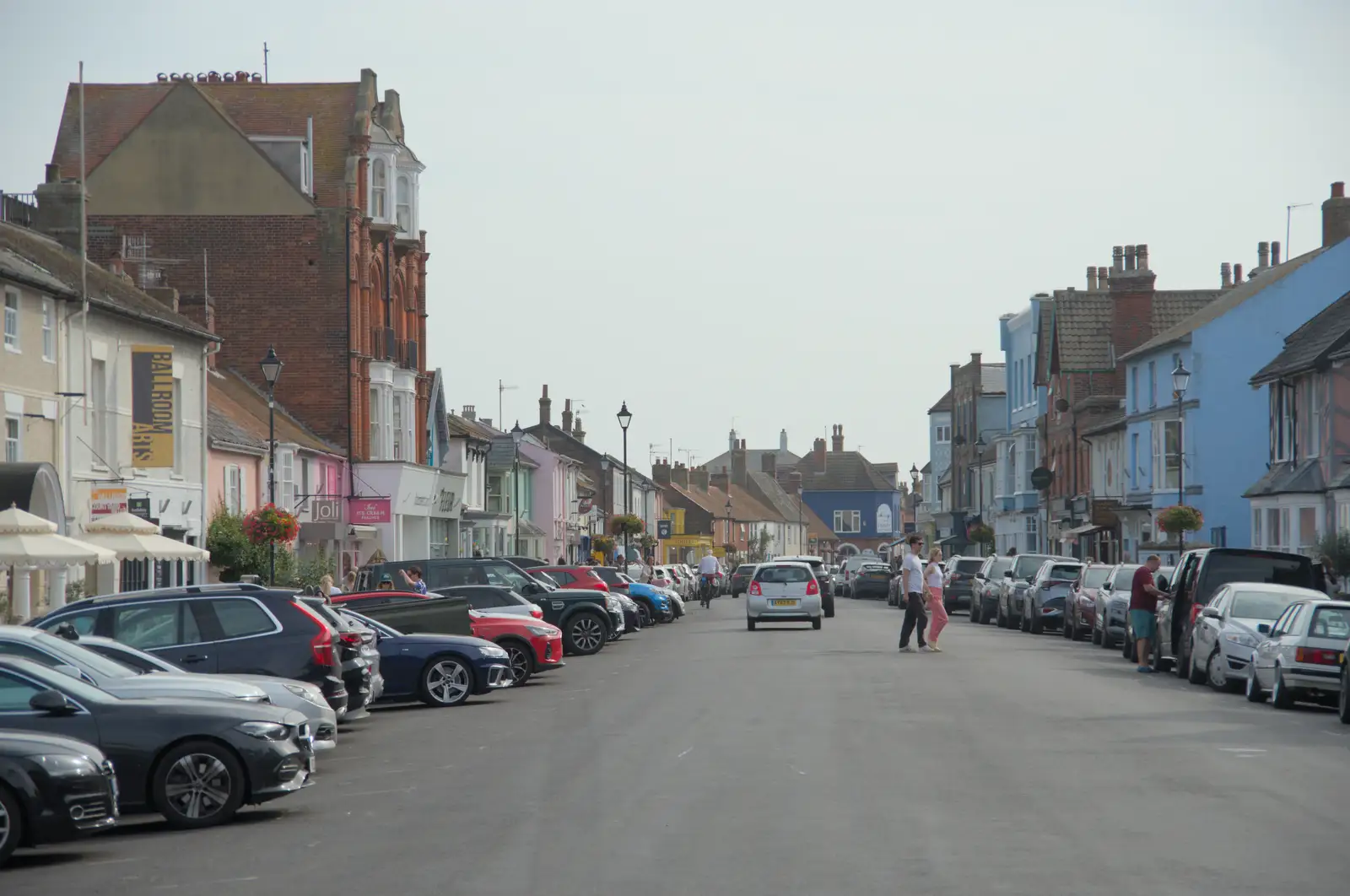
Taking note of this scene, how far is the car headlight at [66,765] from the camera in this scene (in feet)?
34.7

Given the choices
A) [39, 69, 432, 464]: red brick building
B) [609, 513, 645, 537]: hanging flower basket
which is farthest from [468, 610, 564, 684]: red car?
[609, 513, 645, 537]: hanging flower basket

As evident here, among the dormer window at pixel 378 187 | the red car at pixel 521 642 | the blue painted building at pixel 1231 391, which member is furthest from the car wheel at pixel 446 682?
the blue painted building at pixel 1231 391

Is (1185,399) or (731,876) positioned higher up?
(1185,399)

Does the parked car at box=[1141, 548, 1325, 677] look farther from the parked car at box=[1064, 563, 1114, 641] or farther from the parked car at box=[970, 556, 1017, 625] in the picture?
the parked car at box=[970, 556, 1017, 625]

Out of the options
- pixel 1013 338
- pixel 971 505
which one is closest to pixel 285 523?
pixel 1013 338

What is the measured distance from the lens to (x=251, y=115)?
2146 inches

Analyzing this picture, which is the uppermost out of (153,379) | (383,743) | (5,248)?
(5,248)

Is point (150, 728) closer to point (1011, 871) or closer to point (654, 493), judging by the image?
point (1011, 871)

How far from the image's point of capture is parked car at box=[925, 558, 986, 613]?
52.9 meters

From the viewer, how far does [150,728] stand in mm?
11906

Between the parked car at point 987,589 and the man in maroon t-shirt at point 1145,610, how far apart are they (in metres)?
17.6

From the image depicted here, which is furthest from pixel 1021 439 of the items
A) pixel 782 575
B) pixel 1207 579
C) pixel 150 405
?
pixel 1207 579

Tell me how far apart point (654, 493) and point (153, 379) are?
99014 mm

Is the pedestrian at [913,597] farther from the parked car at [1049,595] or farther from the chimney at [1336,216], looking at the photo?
the chimney at [1336,216]
